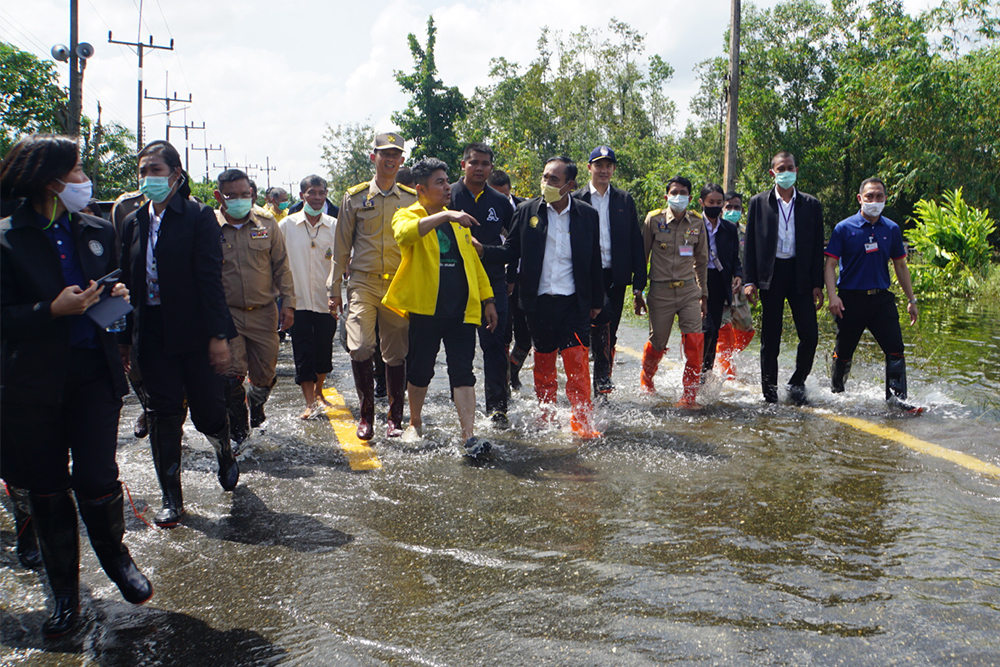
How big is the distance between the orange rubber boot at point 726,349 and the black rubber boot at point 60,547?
629 cm

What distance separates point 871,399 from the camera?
6.91m

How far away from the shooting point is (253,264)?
19.4ft

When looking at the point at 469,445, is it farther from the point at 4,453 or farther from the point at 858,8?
the point at 858,8

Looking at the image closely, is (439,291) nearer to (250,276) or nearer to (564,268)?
(564,268)

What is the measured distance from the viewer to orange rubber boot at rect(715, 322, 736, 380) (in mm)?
8234

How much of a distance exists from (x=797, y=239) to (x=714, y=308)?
1.23 metres

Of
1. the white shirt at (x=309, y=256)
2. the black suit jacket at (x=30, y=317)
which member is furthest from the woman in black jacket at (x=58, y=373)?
the white shirt at (x=309, y=256)

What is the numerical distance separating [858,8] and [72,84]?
37041 millimetres

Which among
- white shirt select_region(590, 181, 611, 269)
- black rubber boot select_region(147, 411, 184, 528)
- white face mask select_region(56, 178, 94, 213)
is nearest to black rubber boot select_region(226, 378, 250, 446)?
black rubber boot select_region(147, 411, 184, 528)

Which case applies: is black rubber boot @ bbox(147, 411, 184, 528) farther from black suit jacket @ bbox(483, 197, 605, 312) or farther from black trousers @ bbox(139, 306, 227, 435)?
black suit jacket @ bbox(483, 197, 605, 312)

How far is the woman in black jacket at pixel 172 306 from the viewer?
13.9 feet

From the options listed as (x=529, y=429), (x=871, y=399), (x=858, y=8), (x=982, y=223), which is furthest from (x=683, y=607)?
(x=858, y=8)

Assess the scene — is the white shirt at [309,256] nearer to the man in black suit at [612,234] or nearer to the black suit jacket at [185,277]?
the man in black suit at [612,234]

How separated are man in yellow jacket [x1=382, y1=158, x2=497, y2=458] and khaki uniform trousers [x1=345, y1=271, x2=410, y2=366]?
44 cm
